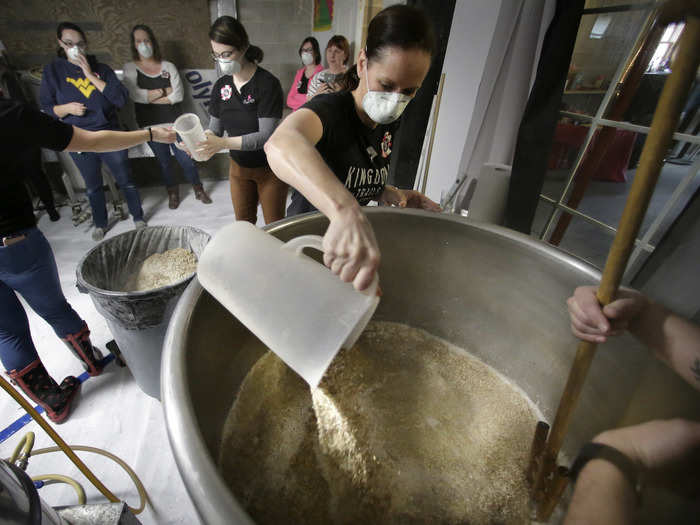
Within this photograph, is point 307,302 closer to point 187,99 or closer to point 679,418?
point 679,418

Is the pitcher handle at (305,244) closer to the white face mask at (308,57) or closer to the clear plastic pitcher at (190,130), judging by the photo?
the clear plastic pitcher at (190,130)

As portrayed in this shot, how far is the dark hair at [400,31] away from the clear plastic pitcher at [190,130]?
0.75m

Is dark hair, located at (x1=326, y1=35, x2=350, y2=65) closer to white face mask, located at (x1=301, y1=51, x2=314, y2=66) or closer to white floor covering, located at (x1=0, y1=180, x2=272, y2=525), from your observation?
white face mask, located at (x1=301, y1=51, x2=314, y2=66)

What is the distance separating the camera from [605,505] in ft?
1.51

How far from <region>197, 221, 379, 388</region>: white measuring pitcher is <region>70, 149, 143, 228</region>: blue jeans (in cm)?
227

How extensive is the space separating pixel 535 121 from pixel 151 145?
2.85m

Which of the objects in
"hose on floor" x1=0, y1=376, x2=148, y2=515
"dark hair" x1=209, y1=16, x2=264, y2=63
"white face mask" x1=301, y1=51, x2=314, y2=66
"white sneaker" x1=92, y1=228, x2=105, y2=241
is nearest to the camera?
"hose on floor" x1=0, y1=376, x2=148, y2=515

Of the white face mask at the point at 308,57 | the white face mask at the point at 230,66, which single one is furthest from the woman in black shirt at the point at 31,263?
the white face mask at the point at 308,57

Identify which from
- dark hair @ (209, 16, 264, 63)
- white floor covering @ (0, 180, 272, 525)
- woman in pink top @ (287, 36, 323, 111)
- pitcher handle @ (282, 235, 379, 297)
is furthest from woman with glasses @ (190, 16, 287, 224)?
Answer: woman in pink top @ (287, 36, 323, 111)

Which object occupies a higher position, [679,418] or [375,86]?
[375,86]

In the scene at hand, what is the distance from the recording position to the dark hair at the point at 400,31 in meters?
0.67

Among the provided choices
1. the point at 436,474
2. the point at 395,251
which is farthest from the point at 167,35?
the point at 436,474

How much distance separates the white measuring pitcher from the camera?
468mm

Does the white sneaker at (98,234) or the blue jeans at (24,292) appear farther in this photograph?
the white sneaker at (98,234)
